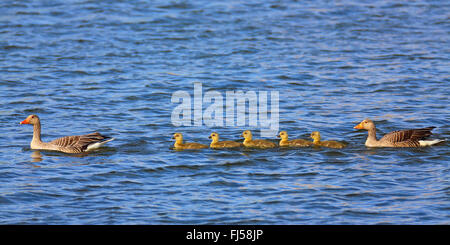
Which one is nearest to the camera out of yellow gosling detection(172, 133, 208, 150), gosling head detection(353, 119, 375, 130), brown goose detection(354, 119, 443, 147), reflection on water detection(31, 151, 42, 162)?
reflection on water detection(31, 151, 42, 162)

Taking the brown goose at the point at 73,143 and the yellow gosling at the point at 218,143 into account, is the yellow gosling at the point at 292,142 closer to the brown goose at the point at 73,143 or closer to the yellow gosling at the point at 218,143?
the yellow gosling at the point at 218,143

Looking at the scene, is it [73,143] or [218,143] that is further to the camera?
[218,143]

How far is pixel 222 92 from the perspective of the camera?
20984 mm

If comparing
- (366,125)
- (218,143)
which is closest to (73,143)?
(218,143)

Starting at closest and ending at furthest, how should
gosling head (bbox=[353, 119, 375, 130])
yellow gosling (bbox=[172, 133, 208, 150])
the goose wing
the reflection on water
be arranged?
the reflection on water
the goose wing
yellow gosling (bbox=[172, 133, 208, 150])
gosling head (bbox=[353, 119, 375, 130])

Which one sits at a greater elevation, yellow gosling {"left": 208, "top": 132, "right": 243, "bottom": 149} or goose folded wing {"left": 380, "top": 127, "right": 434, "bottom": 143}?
goose folded wing {"left": 380, "top": 127, "right": 434, "bottom": 143}

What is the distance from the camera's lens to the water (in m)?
12.2

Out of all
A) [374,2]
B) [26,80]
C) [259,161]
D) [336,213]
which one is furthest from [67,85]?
[374,2]

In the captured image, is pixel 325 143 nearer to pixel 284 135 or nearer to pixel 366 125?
pixel 284 135

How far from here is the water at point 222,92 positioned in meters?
12.2

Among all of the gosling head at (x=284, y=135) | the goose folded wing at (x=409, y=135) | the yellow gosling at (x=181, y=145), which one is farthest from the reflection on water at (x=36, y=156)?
the goose folded wing at (x=409, y=135)

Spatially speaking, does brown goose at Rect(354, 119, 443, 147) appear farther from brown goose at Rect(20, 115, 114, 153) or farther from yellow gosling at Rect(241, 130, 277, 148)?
brown goose at Rect(20, 115, 114, 153)

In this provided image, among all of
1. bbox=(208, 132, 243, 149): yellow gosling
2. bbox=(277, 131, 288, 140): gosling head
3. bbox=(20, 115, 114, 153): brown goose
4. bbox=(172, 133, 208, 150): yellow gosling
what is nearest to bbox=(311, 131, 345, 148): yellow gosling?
bbox=(277, 131, 288, 140): gosling head
